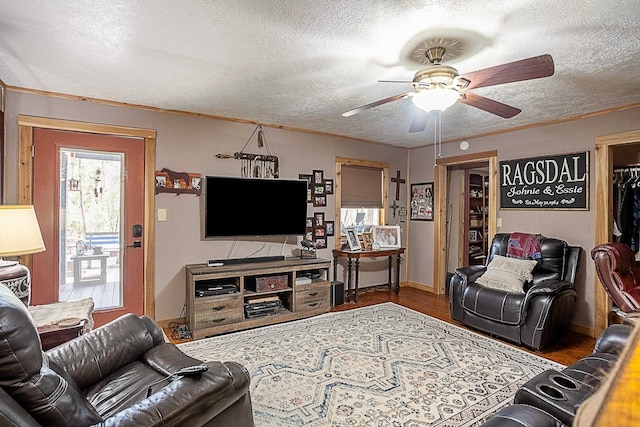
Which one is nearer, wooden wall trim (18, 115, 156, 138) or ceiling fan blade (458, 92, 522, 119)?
ceiling fan blade (458, 92, 522, 119)

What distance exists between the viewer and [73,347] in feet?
6.01

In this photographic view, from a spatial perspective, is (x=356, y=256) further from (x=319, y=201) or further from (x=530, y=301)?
(x=530, y=301)

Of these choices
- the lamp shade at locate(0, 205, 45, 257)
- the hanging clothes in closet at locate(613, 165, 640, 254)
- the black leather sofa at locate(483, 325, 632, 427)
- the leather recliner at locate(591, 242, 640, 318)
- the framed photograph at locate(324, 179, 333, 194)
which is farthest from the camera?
the framed photograph at locate(324, 179, 333, 194)

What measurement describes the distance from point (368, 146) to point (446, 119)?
1545 mm

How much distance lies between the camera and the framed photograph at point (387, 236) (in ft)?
17.5

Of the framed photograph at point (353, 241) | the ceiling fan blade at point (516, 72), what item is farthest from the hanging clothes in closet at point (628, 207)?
the ceiling fan blade at point (516, 72)

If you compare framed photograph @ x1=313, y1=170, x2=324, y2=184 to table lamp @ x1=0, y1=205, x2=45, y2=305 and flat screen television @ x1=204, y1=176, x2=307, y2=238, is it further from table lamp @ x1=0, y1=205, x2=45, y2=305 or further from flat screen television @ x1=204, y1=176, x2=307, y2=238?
table lamp @ x1=0, y1=205, x2=45, y2=305

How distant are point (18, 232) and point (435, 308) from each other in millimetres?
4357

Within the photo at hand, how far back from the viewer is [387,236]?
537 centimetres

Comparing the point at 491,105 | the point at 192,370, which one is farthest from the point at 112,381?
the point at 491,105

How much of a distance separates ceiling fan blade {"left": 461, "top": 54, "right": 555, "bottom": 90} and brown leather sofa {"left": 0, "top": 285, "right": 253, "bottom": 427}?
6.95 ft

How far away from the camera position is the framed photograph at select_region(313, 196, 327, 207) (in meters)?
4.88

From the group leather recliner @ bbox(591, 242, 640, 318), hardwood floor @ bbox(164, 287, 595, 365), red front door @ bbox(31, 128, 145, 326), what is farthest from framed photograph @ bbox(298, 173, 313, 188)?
leather recliner @ bbox(591, 242, 640, 318)

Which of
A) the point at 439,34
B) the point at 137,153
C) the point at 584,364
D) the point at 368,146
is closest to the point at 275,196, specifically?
the point at 137,153
